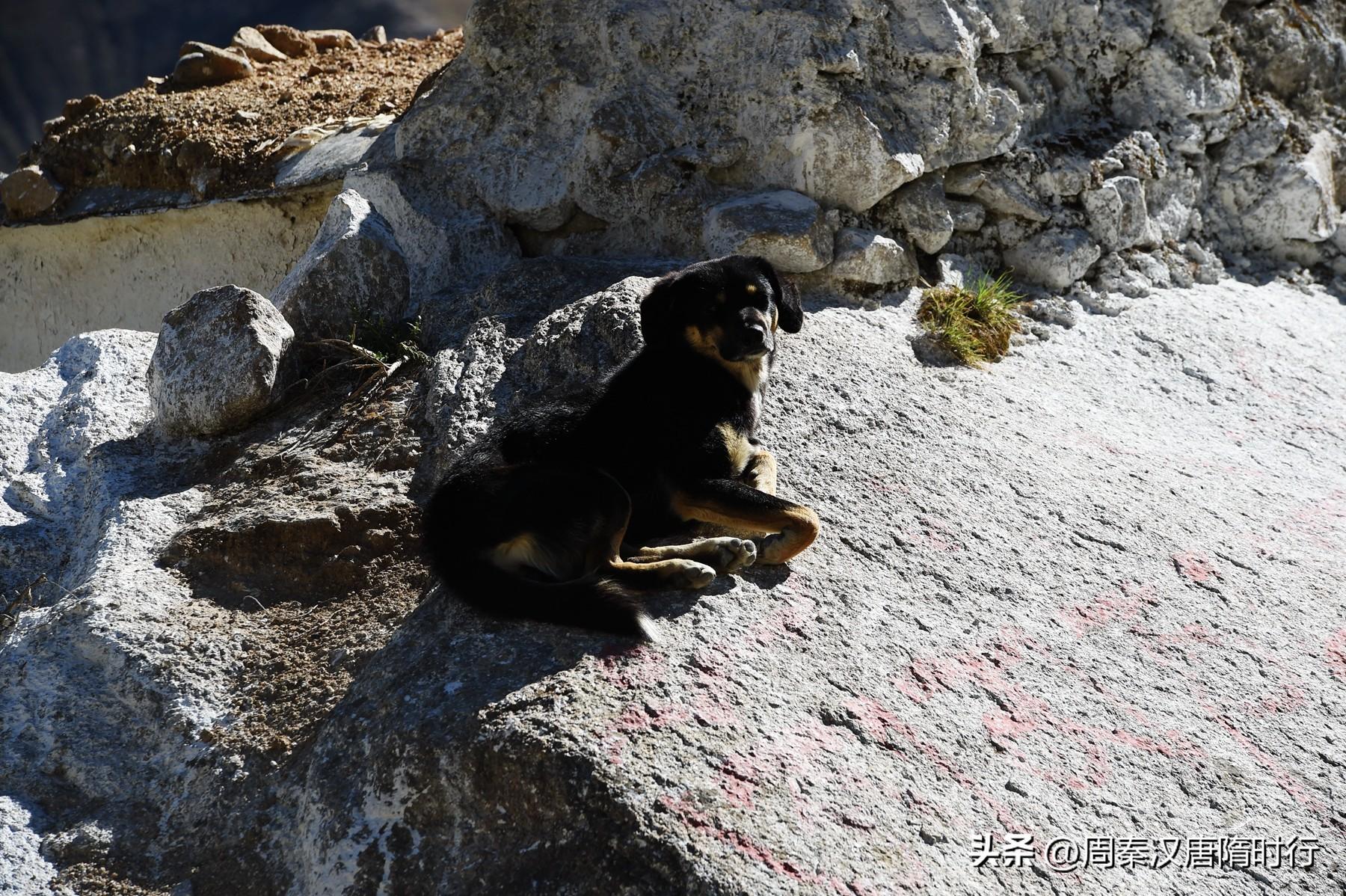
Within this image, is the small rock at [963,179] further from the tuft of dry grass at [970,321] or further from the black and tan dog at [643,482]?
the black and tan dog at [643,482]

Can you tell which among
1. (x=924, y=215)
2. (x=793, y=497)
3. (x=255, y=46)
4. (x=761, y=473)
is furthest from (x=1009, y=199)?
(x=255, y=46)

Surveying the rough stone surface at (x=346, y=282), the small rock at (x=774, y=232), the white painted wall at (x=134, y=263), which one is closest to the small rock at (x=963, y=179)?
the small rock at (x=774, y=232)

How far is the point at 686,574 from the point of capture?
3.32 metres

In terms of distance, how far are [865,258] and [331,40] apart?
21.3 feet

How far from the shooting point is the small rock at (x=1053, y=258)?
5.85m

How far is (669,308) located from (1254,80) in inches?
219

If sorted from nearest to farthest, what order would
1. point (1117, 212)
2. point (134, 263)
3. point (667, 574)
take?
point (667, 574) < point (1117, 212) < point (134, 263)

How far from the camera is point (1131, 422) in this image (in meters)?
5.09

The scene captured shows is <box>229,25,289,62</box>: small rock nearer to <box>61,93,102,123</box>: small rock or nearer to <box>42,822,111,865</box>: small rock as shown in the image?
<box>61,93,102,123</box>: small rock

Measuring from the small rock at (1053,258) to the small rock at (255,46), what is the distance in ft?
20.9

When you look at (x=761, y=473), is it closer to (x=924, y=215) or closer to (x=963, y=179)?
→ (x=924, y=215)

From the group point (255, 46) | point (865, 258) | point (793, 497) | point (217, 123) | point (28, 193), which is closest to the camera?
point (793, 497)

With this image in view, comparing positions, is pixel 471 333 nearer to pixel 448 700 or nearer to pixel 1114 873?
pixel 448 700

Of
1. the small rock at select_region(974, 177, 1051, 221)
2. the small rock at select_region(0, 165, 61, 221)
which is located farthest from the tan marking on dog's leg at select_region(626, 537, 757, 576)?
the small rock at select_region(0, 165, 61, 221)
